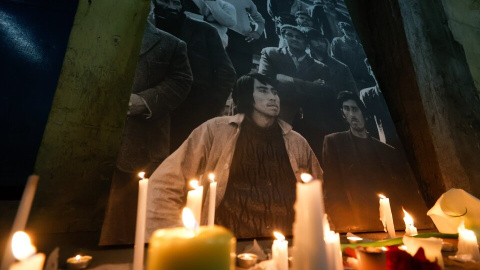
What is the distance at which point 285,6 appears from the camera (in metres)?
2.39

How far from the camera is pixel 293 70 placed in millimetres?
2119

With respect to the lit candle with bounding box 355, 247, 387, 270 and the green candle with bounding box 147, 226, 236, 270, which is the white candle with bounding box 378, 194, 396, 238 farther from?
the green candle with bounding box 147, 226, 236, 270

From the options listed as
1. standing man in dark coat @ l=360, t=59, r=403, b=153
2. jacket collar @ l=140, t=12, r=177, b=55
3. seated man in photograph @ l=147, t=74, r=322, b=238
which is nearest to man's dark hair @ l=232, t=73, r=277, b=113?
seated man in photograph @ l=147, t=74, r=322, b=238

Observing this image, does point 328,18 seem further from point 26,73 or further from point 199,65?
point 26,73

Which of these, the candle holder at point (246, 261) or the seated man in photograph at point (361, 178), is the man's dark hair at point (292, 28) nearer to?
the seated man in photograph at point (361, 178)

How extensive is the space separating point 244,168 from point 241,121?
36 centimetres

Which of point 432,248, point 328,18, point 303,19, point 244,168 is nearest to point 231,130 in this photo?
point 244,168

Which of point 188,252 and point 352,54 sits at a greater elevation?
point 352,54

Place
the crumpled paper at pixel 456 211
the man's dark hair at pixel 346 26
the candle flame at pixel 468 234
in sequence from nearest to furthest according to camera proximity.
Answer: the candle flame at pixel 468 234 → the crumpled paper at pixel 456 211 → the man's dark hair at pixel 346 26

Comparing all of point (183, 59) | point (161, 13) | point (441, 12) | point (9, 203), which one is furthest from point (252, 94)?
point (441, 12)

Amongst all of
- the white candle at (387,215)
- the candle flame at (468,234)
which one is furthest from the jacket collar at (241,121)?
the candle flame at (468,234)

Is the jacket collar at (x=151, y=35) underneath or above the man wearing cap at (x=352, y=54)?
underneath

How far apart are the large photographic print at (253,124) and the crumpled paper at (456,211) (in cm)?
39

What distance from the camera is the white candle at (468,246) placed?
0.95 metres
